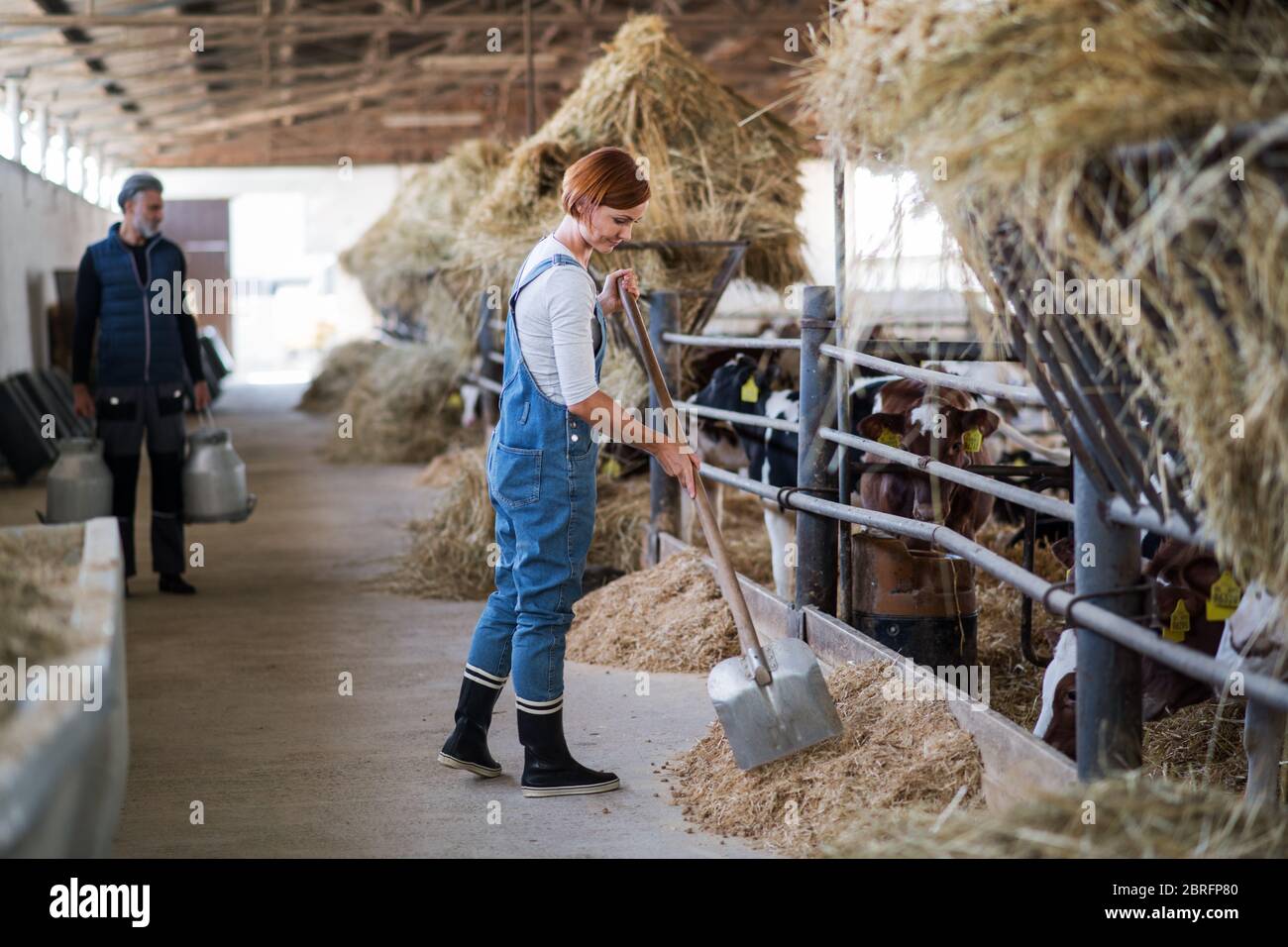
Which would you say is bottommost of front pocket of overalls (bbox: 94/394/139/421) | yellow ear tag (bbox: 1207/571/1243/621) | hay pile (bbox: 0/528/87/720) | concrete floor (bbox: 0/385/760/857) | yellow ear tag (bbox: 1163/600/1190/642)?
concrete floor (bbox: 0/385/760/857)

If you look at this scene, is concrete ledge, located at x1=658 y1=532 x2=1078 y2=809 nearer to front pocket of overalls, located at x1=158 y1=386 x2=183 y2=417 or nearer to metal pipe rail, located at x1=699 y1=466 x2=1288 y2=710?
metal pipe rail, located at x1=699 y1=466 x2=1288 y2=710

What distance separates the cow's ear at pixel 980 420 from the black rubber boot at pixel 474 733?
6.14ft

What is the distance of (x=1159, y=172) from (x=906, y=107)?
0.36 meters

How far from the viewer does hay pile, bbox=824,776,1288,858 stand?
210cm

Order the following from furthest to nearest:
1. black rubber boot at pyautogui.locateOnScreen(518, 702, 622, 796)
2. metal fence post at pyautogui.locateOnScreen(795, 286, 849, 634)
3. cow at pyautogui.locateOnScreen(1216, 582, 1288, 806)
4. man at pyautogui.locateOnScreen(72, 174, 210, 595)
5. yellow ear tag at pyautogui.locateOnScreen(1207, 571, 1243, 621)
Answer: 1. man at pyautogui.locateOnScreen(72, 174, 210, 595)
2. metal fence post at pyautogui.locateOnScreen(795, 286, 849, 634)
3. black rubber boot at pyautogui.locateOnScreen(518, 702, 622, 796)
4. yellow ear tag at pyautogui.locateOnScreen(1207, 571, 1243, 621)
5. cow at pyautogui.locateOnScreen(1216, 582, 1288, 806)

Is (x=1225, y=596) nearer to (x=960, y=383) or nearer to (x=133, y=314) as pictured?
(x=960, y=383)

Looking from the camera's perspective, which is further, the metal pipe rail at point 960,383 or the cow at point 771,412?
the cow at point 771,412

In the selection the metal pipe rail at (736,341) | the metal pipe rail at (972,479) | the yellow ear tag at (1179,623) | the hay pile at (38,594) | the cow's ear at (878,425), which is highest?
the metal pipe rail at (736,341)

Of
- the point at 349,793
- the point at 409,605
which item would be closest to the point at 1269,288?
the point at 349,793

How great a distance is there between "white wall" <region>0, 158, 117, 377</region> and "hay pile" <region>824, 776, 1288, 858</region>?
11251mm

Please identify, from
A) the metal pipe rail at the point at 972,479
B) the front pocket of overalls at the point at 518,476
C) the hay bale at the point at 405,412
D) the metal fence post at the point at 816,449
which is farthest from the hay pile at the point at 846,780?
the hay bale at the point at 405,412

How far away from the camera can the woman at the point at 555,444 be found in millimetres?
3061

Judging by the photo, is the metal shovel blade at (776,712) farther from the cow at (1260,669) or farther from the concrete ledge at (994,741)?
the cow at (1260,669)

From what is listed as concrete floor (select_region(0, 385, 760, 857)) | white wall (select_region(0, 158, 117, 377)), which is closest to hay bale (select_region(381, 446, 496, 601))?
concrete floor (select_region(0, 385, 760, 857))
